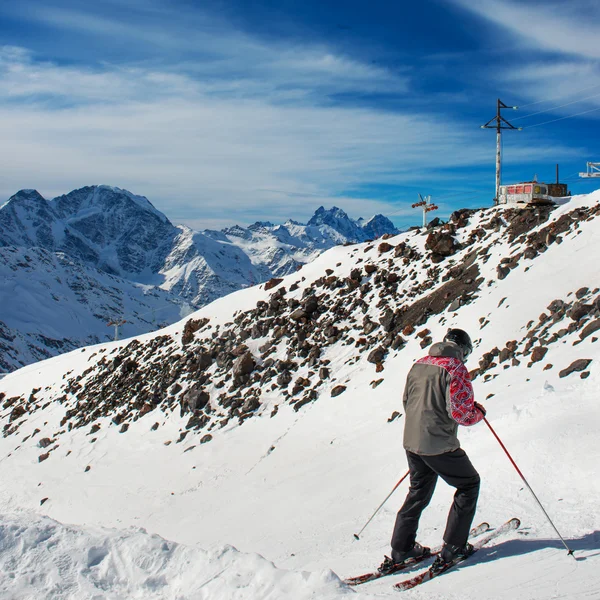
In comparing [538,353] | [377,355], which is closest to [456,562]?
[538,353]

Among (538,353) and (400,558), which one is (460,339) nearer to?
(400,558)

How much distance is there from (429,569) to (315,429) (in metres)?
13.2

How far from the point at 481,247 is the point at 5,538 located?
2313cm

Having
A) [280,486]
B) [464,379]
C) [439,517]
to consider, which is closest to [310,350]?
[280,486]

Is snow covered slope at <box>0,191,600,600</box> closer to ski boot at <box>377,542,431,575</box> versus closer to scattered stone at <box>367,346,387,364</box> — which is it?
scattered stone at <box>367,346,387,364</box>

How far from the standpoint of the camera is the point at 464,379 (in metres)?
5.73

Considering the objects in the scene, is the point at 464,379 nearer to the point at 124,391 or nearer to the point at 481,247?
the point at 481,247

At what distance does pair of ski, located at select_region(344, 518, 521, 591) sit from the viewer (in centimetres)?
556

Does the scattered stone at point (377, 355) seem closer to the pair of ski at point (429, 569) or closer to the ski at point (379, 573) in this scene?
the pair of ski at point (429, 569)

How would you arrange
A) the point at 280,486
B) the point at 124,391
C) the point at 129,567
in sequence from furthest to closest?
the point at 124,391 → the point at 280,486 → the point at 129,567

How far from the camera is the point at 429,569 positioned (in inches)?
225

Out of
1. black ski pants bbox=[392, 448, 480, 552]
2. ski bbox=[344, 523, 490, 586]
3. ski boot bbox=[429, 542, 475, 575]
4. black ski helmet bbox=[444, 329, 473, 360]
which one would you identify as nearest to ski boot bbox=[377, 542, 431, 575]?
ski bbox=[344, 523, 490, 586]

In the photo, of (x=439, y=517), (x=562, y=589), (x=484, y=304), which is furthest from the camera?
(x=484, y=304)

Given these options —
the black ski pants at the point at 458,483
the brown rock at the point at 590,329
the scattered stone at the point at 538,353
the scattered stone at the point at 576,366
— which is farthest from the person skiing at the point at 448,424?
the brown rock at the point at 590,329
